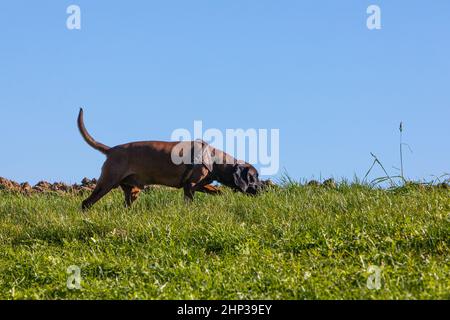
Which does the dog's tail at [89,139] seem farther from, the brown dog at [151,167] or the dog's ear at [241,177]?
the dog's ear at [241,177]

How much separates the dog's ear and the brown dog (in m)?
0.06

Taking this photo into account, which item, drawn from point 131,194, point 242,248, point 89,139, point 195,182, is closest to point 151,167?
point 131,194

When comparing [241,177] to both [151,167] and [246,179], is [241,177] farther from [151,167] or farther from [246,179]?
[151,167]

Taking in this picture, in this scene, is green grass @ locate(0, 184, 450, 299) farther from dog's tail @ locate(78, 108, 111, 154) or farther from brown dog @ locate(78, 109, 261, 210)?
dog's tail @ locate(78, 108, 111, 154)

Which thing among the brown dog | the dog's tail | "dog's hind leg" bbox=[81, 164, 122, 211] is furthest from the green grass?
the dog's tail

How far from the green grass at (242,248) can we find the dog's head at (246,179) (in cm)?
133

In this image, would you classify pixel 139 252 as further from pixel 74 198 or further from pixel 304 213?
pixel 74 198

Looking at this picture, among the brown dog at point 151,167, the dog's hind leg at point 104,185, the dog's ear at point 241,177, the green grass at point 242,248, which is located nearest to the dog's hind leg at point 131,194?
the brown dog at point 151,167

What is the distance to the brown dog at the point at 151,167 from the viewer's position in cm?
1259

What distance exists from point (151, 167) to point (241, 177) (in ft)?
5.31

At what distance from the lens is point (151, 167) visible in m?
12.7

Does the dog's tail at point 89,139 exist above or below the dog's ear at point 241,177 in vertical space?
above

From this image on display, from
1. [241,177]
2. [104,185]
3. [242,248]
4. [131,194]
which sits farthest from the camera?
[241,177]
